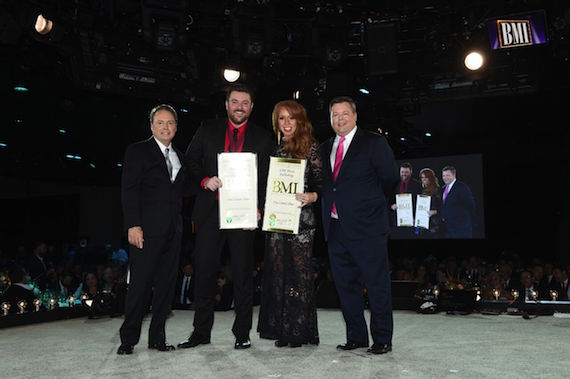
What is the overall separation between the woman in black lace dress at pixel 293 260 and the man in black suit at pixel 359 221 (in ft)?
0.50

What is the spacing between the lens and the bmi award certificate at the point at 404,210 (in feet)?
38.2

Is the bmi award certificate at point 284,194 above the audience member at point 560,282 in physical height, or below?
above

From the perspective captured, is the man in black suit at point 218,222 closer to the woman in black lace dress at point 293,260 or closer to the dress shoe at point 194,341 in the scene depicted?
the dress shoe at point 194,341

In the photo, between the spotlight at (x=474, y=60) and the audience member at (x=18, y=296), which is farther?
the spotlight at (x=474, y=60)

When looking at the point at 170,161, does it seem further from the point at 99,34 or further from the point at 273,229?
the point at 99,34

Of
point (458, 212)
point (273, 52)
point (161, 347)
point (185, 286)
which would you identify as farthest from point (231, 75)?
point (161, 347)

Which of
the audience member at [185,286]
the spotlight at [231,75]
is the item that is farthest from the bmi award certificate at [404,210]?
the audience member at [185,286]

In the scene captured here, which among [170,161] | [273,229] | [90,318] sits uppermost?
[170,161]

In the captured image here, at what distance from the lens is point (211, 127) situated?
4.11m

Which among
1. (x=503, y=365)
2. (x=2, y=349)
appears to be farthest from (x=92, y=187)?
(x=503, y=365)

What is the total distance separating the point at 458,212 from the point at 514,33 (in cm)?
429

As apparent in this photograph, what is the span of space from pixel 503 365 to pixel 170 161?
8.18 feet

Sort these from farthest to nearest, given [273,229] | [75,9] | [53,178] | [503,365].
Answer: [53,178] → [75,9] → [273,229] → [503,365]

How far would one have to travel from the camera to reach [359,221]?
12.6ft
